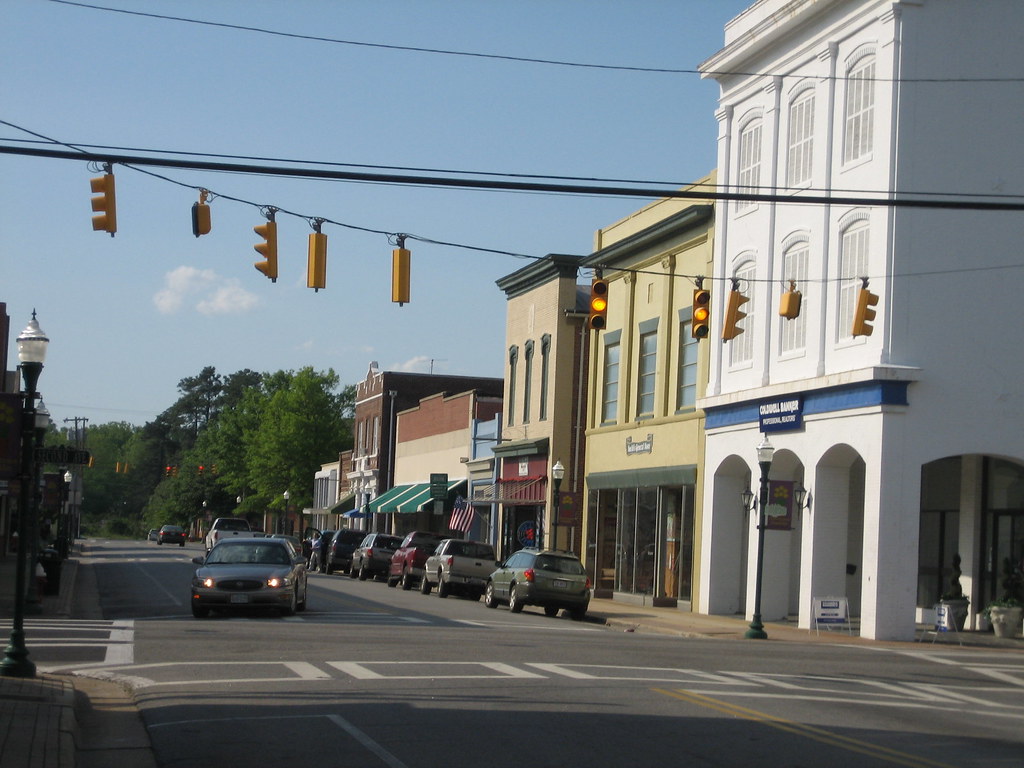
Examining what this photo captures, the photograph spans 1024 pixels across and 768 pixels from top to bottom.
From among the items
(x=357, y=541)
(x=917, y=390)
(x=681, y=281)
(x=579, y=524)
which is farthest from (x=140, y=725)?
(x=357, y=541)

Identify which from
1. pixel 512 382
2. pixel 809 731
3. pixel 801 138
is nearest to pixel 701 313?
pixel 801 138

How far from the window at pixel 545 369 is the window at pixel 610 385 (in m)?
4.77

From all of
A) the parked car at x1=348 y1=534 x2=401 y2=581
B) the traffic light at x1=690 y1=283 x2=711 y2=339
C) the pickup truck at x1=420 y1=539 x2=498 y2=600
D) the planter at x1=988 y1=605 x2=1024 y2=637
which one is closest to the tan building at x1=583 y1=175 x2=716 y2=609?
the pickup truck at x1=420 y1=539 x2=498 y2=600

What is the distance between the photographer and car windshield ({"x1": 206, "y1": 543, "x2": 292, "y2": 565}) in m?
27.4

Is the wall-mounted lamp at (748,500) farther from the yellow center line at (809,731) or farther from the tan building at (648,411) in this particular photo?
the yellow center line at (809,731)

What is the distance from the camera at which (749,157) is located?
33844 millimetres

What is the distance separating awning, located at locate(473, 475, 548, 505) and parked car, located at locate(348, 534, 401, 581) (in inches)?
161

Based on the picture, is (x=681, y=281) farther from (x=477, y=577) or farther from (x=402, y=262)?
(x=402, y=262)

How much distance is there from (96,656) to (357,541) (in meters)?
34.8

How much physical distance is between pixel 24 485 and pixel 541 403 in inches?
1304

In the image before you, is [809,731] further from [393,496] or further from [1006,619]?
[393,496]

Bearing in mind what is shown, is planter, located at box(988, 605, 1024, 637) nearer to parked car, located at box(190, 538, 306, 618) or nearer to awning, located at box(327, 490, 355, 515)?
parked car, located at box(190, 538, 306, 618)

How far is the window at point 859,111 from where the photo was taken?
28.3 meters

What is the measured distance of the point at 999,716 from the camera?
1452cm
